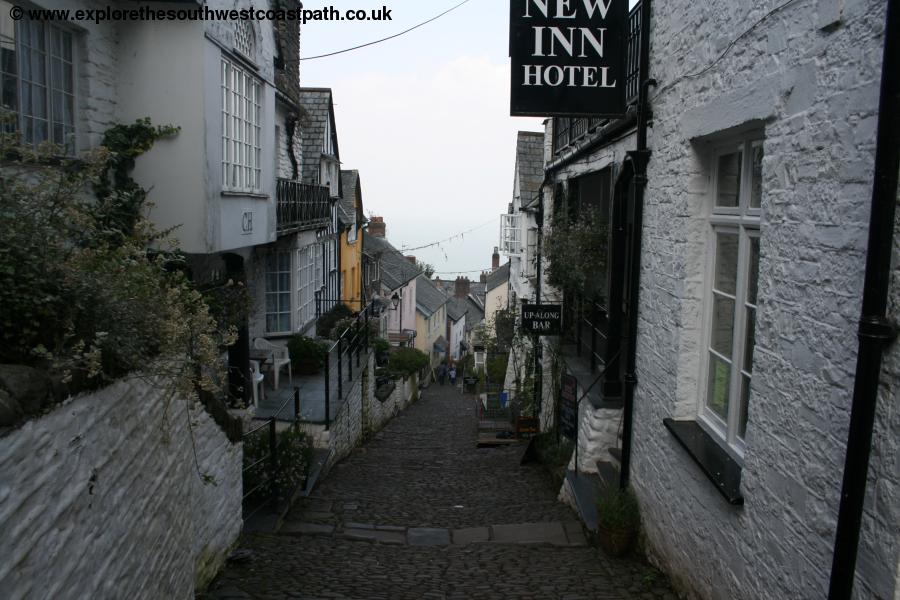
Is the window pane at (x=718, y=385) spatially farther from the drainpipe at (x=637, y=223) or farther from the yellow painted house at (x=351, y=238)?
the yellow painted house at (x=351, y=238)

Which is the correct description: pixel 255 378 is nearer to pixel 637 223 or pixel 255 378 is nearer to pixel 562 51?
pixel 637 223

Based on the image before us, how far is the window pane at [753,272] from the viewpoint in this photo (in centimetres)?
481

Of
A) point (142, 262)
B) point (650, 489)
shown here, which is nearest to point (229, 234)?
point (142, 262)

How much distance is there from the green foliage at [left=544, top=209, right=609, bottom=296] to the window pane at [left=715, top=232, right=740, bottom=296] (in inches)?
133

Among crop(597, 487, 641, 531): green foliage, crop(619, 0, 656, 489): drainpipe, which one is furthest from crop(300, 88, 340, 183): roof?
crop(597, 487, 641, 531): green foliage

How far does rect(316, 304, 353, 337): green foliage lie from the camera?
17.5 meters

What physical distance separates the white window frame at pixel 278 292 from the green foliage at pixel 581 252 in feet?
22.4

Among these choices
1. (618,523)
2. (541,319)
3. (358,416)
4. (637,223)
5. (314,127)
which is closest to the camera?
(618,523)

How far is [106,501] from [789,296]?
3.62 meters

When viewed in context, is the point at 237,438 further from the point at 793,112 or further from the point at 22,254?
the point at 793,112

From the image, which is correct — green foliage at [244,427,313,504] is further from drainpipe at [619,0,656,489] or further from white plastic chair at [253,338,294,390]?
white plastic chair at [253,338,294,390]

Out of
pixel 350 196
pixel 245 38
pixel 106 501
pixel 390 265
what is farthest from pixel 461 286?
pixel 106 501

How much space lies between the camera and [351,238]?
23.1 meters

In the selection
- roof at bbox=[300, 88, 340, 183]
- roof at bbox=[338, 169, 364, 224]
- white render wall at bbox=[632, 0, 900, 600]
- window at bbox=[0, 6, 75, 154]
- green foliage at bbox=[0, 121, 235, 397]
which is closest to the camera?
white render wall at bbox=[632, 0, 900, 600]
